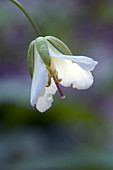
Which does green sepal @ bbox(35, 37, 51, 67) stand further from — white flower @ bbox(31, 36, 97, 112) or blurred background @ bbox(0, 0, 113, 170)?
blurred background @ bbox(0, 0, 113, 170)

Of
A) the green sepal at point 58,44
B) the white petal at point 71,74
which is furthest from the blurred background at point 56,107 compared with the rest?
the green sepal at point 58,44

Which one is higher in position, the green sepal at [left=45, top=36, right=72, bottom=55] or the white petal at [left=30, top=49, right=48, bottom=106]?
the green sepal at [left=45, top=36, right=72, bottom=55]

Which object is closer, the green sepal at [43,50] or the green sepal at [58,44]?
the green sepal at [43,50]

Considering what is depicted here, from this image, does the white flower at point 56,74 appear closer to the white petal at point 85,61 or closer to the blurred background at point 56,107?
the white petal at point 85,61

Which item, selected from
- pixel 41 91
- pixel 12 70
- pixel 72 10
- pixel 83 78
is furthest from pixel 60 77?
pixel 72 10

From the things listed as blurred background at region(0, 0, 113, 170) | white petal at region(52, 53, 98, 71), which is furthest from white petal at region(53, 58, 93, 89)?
blurred background at region(0, 0, 113, 170)

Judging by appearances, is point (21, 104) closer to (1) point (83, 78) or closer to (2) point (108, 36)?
(1) point (83, 78)

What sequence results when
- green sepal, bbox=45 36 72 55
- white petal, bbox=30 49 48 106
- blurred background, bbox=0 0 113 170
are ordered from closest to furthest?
1. white petal, bbox=30 49 48 106
2. green sepal, bbox=45 36 72 55
3. blurred background, bbox=0 0 113 170
